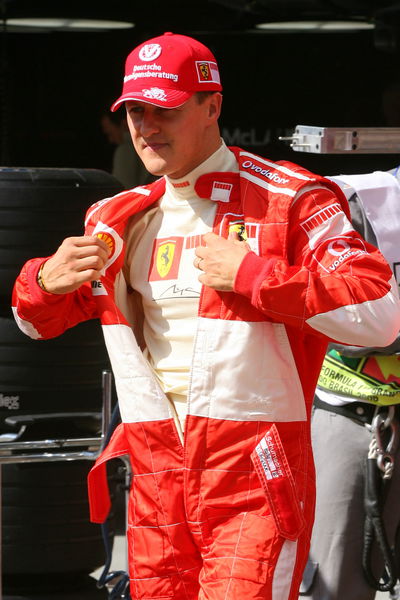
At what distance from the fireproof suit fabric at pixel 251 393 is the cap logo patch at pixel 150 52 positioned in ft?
1.04

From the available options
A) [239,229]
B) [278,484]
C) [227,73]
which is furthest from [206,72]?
[227,73]

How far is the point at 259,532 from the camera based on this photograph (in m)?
2.87

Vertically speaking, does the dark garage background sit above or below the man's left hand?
below

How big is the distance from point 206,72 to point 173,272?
488mm

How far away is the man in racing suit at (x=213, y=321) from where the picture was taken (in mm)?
2848

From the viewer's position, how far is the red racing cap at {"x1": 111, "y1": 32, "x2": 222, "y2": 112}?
2.97m

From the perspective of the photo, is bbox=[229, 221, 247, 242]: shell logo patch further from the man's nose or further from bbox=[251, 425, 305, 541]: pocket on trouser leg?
bbox=[251, 425, 305, 541]: pocket on trouser leg

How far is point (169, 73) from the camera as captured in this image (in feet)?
9.78

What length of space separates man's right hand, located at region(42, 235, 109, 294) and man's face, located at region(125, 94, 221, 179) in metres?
0.23

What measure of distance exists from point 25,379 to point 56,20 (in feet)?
14.0

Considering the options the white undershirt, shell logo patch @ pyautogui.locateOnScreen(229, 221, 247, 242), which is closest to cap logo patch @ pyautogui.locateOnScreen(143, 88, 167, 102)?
the white undershirt

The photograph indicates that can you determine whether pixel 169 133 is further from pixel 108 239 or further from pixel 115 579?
pixel 115 579

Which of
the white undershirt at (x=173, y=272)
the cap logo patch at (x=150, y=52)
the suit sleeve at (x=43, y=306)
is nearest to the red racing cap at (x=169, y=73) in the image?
the cap logo patch at (x=150, y=52)

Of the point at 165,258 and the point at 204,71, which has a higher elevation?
the point at 204,71
